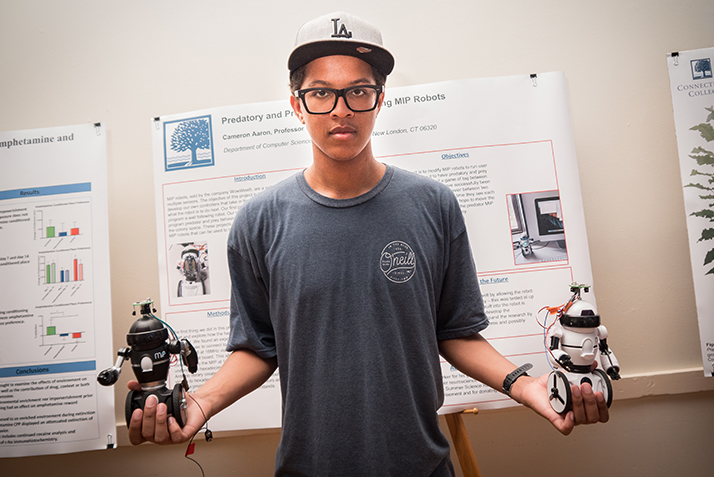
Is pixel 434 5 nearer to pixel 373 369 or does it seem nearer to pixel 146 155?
pixel 146 155

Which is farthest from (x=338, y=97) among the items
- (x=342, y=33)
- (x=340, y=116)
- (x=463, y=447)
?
(x=463, y=447)

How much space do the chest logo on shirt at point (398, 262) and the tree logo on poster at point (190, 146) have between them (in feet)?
3.89

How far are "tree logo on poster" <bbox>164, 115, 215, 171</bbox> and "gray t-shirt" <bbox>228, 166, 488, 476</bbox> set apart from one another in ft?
3.00

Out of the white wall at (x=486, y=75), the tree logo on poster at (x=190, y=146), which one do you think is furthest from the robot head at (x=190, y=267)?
the tree logo on poster at (x=190, y=146)

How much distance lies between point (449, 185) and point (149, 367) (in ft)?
4.37

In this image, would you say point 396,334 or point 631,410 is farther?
point 631,410

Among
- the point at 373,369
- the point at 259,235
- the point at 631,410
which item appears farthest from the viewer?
the point at 631,410

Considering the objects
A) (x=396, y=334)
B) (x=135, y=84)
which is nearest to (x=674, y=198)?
(x=396, y=334)

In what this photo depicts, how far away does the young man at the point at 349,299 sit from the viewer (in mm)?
953

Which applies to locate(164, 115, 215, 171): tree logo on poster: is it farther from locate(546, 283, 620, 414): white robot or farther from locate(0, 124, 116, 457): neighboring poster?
locate(546, 283, 620, 414): white robot

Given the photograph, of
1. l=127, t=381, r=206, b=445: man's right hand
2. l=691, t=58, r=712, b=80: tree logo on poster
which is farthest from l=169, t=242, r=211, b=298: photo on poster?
l=691, t=58, r=712, b=80: tree logo on poster

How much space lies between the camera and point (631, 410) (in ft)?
6.23

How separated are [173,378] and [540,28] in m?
2.39

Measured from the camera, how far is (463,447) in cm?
157
